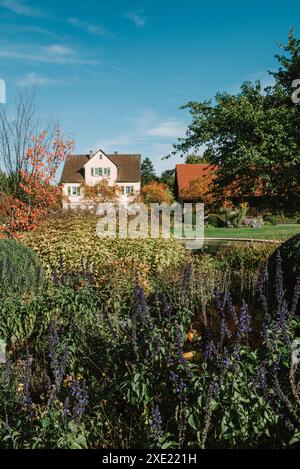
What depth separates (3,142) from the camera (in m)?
13.2

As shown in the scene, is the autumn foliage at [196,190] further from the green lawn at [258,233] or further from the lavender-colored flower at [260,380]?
the lavender-colored flower at [260,380]

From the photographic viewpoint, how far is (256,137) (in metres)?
12.7

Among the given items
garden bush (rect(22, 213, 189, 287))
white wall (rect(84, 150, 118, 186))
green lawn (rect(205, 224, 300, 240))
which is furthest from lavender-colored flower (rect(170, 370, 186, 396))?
white wall (rect(84, 150, 118, 186))

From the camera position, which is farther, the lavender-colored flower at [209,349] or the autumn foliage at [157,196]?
the autumn foliage at [157,196]

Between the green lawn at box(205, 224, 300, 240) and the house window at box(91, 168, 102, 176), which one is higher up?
the house window at box(91, 168, 102, 176)

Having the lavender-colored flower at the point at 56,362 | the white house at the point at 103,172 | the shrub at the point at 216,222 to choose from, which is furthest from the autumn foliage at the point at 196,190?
the lavender-colored flower at the point at 56,362

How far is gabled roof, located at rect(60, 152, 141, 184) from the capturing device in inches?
2008

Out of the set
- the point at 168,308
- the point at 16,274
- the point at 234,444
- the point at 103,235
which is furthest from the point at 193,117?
the point at 234,444

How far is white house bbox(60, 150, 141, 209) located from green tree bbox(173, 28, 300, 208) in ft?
111

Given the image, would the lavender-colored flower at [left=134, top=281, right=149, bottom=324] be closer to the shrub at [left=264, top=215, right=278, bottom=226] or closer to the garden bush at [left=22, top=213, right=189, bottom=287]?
the garden bush at [left=22, top=213, right=189, bottom=287]

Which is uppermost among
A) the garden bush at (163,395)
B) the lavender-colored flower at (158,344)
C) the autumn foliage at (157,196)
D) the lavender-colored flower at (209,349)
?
the autumn foliage at (157,196)

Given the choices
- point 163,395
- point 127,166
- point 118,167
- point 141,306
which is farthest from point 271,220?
point 163,395

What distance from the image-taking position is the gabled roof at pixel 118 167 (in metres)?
51.0

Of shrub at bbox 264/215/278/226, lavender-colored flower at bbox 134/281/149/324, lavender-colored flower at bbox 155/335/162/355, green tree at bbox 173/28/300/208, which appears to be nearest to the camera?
lavender-colored flower at bbox 155/335/162/355
